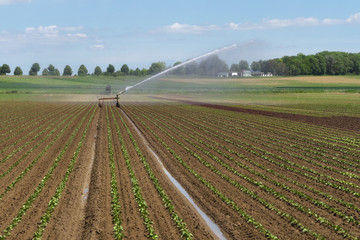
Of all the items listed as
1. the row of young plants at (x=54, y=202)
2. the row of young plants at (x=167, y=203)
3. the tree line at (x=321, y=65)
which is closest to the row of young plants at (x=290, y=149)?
the row of young plants at (x=167, y=203)

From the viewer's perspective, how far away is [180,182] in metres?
14.8

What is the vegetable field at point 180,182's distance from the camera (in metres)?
10.3

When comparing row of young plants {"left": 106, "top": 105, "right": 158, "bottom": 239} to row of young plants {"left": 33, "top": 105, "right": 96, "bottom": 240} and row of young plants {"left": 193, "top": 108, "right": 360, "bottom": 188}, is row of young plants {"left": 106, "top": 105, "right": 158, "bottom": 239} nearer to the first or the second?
row of young plants {"left": 33, "top": 105, "right": 96, "bottom": 240}

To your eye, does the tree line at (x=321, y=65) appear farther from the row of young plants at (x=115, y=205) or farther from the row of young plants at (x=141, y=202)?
the row of young plants at (x=115, y=205)

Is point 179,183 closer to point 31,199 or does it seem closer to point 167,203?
point 167,203

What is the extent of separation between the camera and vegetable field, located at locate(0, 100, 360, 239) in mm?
10281

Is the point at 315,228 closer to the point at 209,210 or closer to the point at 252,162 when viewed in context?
the point at 209,210

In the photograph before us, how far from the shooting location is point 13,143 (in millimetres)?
23641

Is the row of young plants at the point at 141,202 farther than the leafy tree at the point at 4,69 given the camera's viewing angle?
No

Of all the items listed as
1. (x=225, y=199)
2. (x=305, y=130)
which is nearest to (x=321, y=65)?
(x=305, y=130)

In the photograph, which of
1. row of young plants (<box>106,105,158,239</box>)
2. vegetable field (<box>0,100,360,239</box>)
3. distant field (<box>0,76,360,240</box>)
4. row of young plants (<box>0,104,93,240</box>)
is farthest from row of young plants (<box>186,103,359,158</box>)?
row of young plants (<box>0,104,93,240</box>)

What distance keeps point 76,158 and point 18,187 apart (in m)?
5.02

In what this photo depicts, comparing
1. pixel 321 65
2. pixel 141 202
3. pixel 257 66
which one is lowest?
pixel 141 202

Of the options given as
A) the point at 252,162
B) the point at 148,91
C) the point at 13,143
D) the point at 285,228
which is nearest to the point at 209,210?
the point at 285,228
